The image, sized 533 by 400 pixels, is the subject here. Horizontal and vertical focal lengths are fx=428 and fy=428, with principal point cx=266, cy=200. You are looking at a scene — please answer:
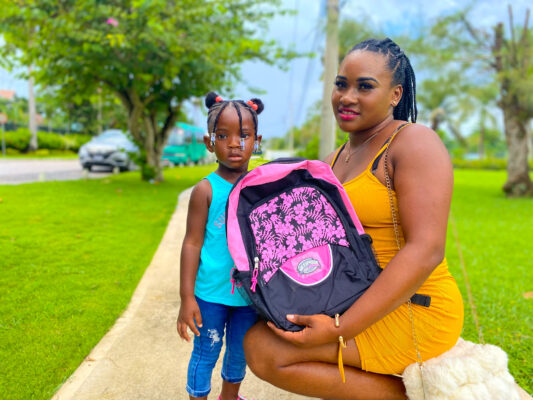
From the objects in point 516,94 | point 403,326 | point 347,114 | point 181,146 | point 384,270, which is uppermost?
point 516,94

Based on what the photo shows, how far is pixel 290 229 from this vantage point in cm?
166

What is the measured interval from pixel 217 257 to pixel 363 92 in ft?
3.17

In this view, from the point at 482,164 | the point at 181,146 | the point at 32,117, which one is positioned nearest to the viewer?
the point at 181,146

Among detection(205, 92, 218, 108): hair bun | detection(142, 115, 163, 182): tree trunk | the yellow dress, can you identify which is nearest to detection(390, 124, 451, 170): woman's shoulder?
the yellow dress

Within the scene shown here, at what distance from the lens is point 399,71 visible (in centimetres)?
170

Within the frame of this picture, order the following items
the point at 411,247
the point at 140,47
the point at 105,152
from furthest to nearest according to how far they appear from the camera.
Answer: the point at 105,152
the point at 140,47
the point at 411,247

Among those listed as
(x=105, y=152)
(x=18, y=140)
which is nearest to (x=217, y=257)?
(x=105, y=152)

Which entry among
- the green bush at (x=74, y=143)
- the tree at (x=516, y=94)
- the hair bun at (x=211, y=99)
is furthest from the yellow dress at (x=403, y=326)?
the green bush at (x=74, y=143)

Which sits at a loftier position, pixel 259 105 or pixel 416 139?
pixel 259 105

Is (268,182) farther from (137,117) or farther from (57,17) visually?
(137,117)

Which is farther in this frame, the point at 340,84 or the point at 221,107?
the point at 221,107

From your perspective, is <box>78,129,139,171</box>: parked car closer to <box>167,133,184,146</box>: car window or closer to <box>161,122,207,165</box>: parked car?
<box>161,122,207,165</box>: parked car

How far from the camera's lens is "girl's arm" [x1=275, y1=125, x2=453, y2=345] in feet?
4.62

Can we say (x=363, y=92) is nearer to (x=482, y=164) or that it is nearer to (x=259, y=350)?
(x=259, y=350)
